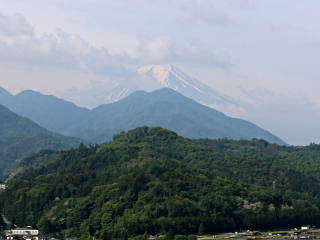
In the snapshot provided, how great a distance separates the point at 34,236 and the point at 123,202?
22.2m

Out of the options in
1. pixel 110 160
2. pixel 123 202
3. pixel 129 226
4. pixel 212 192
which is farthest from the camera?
pixel 110 160

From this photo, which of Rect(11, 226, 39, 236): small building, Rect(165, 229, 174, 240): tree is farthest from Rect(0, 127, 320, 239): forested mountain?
Rect(165, 229, 174, 240): tree

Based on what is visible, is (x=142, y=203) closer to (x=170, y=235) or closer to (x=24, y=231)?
(x=170, y=235)

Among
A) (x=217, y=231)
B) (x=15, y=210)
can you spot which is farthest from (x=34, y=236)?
(x=217, y=231)

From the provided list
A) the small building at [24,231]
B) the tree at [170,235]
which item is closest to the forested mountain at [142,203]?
the small building at [24,231]

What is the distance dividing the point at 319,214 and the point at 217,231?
109ft

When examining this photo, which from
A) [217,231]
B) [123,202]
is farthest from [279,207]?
[123,202]

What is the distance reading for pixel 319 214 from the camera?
139500 mm

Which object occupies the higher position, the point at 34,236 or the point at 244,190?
the point at 244,190

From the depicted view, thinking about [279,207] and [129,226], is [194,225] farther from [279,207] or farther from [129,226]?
[279,207]

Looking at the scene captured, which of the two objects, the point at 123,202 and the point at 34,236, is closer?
the point at 34,236

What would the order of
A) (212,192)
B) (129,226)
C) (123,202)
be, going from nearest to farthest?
(129,226) → (123,202) → (212,192)

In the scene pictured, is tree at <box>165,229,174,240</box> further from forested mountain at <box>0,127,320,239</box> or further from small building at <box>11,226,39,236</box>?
small building at <box>11,226,39,236</box>

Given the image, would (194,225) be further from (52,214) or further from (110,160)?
(110,160)
